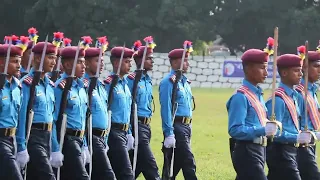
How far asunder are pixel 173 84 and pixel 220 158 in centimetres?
431

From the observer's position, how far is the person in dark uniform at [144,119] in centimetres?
1202

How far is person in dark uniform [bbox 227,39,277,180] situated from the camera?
8.57 meters

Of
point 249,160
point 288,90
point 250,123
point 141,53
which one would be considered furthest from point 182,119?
point 249,160

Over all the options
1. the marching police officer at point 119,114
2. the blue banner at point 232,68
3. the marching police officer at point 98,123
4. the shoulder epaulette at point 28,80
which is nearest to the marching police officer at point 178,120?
the marching police officer at point 119,114

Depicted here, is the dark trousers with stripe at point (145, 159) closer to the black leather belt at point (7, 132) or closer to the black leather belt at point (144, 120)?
the black leather belt at point (144, 120)

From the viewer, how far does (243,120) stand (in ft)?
28.2

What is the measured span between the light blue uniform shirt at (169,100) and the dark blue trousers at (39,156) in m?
2.87

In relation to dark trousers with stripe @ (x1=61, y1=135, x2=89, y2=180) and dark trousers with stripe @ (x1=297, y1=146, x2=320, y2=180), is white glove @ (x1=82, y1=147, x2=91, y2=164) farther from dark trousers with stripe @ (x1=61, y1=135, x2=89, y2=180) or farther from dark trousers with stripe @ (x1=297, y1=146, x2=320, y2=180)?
dark trousers with stripe @ (x1=297, y1=146, x2=320, y2=180)

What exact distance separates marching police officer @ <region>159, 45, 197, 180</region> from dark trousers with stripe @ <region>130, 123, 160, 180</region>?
27 cm

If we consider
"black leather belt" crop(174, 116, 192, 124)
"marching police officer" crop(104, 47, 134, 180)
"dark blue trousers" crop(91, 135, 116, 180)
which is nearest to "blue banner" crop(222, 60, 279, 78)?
"black leather belt" crop(174, 116, 192, 124)

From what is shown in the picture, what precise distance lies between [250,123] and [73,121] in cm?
229

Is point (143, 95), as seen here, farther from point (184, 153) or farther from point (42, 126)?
point (42, 126)

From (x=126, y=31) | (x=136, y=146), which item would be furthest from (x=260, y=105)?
(x=126, y=31)

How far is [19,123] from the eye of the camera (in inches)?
368
